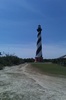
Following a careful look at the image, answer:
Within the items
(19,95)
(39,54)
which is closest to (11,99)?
(19,95)

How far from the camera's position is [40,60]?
7175 centimetres

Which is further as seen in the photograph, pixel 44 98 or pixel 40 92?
pixel 40 92

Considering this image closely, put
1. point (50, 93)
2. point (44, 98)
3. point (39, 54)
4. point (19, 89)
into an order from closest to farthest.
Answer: point (44, 98), point (50, 93), point (19, 89), point (39, 54)

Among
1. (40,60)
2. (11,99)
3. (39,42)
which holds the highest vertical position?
(39,42)

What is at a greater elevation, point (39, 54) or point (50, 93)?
point (39, 54)

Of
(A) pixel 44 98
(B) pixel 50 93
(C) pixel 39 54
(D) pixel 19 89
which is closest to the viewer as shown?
(A) pixel 44 98

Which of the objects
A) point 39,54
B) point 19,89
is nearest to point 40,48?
point 39,54

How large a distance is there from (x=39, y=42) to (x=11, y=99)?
59.3 meters

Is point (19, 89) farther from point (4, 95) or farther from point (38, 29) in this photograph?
point (38, 29)

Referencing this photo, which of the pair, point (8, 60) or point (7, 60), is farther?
point (8, 60)

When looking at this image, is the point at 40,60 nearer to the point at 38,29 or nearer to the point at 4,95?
the point at 38,29

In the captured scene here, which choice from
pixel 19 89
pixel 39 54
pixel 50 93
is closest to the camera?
pixel 50 93

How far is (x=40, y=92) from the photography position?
13992 mm

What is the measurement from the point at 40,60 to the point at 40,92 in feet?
190
